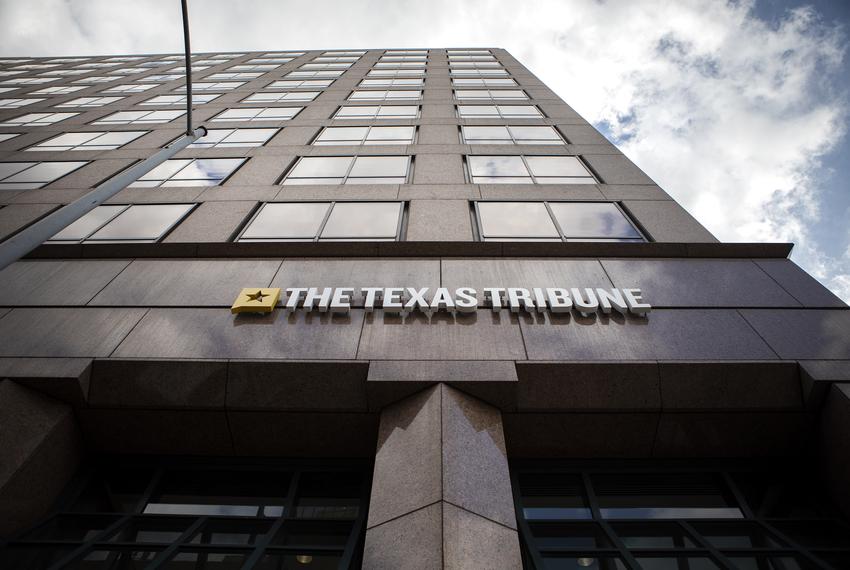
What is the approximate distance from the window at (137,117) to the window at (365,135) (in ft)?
27.8

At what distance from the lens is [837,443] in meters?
6.67

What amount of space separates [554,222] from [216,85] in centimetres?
2507

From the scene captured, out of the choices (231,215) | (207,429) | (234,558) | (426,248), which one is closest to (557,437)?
(426,248)

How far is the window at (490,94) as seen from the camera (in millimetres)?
21473

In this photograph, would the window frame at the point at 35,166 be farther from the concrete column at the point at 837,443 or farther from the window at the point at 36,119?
the concrete column at the point at 837,443

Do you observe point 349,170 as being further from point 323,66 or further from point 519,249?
point 323,66

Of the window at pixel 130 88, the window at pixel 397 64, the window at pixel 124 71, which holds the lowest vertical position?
the window at pixel 130 88

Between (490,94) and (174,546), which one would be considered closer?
(174,546)

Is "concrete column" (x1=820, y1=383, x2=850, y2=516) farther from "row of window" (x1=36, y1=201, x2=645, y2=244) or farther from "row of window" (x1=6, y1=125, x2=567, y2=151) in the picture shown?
"row of window" (x1=6, y1=125, x2=567, y2=151)

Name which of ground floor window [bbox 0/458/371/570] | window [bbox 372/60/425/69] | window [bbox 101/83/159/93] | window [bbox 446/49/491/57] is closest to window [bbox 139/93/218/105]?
window [bbox 101/83/159/93]

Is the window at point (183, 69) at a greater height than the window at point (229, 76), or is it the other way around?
the window at point (183, 69)

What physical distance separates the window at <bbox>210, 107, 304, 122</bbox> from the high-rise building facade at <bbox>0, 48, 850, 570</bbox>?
10005mm

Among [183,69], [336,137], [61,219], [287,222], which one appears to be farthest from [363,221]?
[183,69]

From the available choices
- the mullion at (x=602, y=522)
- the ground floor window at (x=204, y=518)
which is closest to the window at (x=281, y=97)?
the ground floor window at (x=204, y=518)
